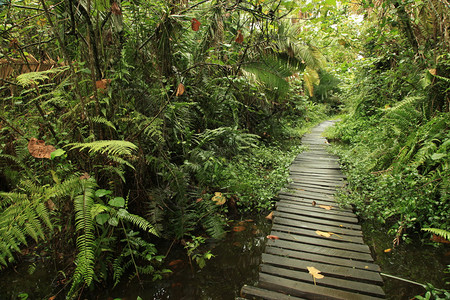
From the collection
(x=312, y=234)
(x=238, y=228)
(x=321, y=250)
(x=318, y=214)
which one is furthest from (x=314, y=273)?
(x=238, y=228)

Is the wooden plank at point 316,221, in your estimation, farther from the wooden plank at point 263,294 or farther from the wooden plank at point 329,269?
the wooden plank at point 263,294

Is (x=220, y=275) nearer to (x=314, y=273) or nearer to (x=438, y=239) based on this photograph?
(x=314, y=273)

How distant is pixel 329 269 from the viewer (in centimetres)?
240

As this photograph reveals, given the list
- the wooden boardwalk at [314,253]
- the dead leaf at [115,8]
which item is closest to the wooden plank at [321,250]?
the wooden boardwalk at [314,253]

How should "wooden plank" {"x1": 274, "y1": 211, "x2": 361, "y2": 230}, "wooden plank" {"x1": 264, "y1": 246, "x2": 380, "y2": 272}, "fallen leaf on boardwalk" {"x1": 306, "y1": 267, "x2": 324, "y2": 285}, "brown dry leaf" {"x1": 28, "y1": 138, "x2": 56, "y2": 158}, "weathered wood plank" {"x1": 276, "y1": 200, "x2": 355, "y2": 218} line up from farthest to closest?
"weathered wood plank" {"x1": 276, "y1": 200, "x2": 355, "y2": 218}
"wooden plank" {"x1": 274, "y1": 211, "x2": 361, "y2": 230}
"wooden plank" {"x1": 264, "y1": 246, "x2": 380, "y2": 272}
"fallen leaf on boardwalk" {"x1": 306, "y1": 267, "x2": 324, "y2": 285}
"brown dry leaf" {"x1": 28, "y1": 138, "x2": 56, "y2": 158}

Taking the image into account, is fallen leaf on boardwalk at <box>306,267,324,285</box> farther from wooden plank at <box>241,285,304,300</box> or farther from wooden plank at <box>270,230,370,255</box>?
wooden plank at <box>270,230,370,255</box>

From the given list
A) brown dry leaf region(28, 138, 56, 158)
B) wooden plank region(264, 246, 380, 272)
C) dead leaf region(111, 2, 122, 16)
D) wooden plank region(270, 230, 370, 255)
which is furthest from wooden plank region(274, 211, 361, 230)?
dead leaf region(111, 2, 122, 16)

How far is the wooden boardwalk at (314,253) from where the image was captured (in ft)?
7.12

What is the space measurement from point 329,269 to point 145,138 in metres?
2.48

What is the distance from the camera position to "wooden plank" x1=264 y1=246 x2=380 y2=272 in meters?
2.41

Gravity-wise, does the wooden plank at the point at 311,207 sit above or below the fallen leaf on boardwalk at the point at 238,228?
above

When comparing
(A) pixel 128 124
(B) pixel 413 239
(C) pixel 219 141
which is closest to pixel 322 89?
(C) pixel 219 141

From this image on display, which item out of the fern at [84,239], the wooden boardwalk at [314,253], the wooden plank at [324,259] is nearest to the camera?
the fern at [84,239]

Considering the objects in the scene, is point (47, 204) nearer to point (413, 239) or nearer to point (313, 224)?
point (313, 224)
